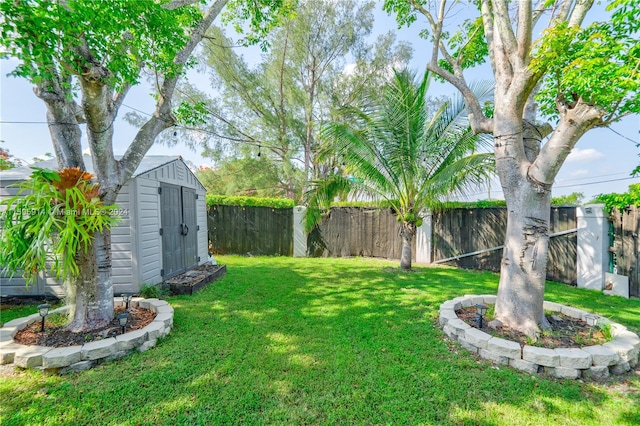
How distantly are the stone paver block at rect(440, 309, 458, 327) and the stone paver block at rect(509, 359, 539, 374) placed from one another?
0.73 m

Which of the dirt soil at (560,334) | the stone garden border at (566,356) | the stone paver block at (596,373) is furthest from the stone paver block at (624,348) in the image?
the stone paver block at (596,373)

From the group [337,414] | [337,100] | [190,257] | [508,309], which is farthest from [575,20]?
[337,100]

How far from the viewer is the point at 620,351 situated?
7.45ft

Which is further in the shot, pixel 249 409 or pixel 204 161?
pixel 204 161

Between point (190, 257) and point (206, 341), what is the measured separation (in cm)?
351

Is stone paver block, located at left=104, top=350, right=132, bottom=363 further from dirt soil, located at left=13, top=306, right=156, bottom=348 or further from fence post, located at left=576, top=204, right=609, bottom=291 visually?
fence post, located at left=576, top=204, right=609, bottom=291

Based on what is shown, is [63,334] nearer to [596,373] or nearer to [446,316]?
[446,316]

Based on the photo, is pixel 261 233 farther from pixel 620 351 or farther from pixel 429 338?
pixel 620 351

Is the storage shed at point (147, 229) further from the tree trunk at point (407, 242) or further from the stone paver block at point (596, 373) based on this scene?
the stone paver block at point (596, 373)

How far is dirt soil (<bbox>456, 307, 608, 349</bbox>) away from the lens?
2473 millimetres

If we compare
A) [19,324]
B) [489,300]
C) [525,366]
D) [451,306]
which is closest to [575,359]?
[525,366]

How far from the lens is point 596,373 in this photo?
2199 millimetres

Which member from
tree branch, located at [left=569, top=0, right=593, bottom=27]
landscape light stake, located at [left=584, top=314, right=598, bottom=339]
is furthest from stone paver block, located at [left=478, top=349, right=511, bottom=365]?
tree branch, located at [left=569, top=0, right=593, bottom=27]

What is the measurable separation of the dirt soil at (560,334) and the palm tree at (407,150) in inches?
118
